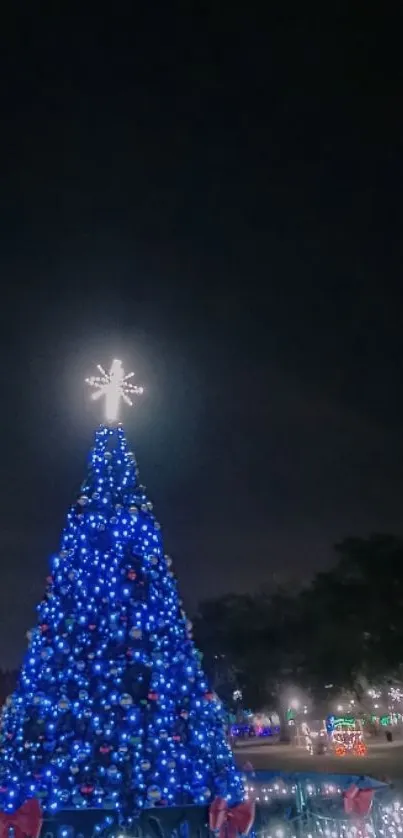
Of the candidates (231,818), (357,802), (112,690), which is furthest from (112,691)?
(357,802)

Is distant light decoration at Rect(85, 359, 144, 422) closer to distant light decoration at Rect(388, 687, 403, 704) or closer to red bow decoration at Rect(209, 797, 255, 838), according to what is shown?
red bow decoration at Rect(209, 797, 255, 838)

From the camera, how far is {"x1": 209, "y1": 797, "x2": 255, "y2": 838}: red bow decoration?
25.9 feet

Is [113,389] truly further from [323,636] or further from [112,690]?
[323,636]

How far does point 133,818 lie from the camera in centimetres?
834

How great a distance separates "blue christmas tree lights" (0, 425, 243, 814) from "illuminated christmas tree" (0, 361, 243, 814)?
0.01m

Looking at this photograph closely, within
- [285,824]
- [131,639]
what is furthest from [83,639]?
[285,824]

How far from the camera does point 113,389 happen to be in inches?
476

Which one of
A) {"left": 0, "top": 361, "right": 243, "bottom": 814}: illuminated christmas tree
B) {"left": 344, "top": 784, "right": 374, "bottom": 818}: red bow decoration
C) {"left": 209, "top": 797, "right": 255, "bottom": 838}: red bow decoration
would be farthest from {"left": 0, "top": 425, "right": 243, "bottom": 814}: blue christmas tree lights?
→ {"left": 344, "top": 784, "right": 374, "bottom": 818}: red bow decoration

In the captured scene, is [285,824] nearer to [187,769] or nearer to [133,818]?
[187,769]

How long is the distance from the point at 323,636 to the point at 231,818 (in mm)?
22498

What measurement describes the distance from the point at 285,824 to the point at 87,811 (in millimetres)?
2623

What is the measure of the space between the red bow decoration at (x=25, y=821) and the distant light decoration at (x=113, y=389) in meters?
6.17

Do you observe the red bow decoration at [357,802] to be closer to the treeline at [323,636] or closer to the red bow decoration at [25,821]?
the red bow decoration at [25,821]

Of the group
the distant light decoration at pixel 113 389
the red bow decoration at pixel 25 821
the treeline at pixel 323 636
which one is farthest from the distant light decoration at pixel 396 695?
the red bow decoration at pixel 25 821
